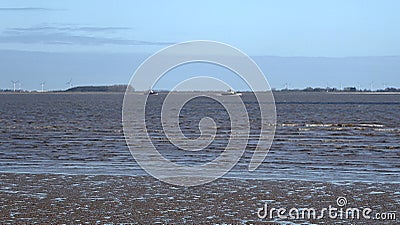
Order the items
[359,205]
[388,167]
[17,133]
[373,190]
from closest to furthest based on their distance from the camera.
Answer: [359,205]
[373,190]
[388,167]
[17,133]

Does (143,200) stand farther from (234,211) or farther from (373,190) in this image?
(373,190)

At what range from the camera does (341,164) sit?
2817 cm

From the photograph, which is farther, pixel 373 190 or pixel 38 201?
pixel 373 190

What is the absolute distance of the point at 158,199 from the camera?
18.7 metres

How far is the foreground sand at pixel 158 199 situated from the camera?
16.1m

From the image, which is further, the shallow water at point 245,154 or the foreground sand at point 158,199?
the shallow water at point 245,154

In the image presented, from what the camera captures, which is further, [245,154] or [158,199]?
[245,154]

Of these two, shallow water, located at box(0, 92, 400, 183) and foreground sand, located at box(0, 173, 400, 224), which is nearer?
foreground sand, located at box(0, 173, 400, 224)

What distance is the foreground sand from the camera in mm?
16094

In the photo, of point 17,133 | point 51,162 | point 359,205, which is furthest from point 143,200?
point 17,133

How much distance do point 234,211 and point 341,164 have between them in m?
12.2

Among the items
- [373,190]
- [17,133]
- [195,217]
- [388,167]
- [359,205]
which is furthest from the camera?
[17,133]

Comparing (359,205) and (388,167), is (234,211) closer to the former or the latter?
(359,205)

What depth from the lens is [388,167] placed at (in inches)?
1062
